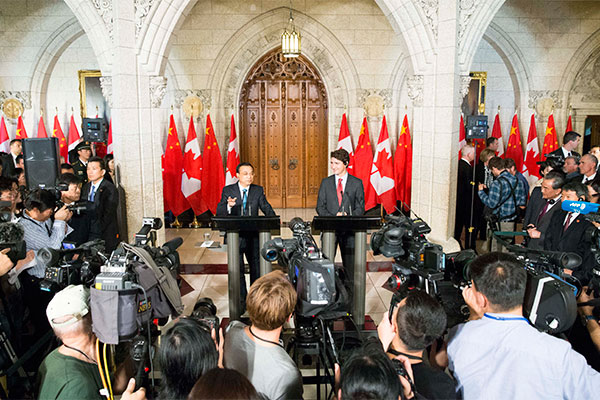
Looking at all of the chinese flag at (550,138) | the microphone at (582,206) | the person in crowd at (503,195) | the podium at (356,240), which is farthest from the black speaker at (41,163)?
the chinese flag at (550,138)

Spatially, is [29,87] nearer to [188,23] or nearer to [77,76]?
[77,76]

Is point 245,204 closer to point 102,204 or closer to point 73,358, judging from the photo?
point 102,204

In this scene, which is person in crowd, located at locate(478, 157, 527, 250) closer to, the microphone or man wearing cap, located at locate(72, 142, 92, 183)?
the microphone

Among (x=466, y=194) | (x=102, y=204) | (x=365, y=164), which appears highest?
(x=365, y=164)

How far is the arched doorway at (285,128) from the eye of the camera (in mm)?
8297

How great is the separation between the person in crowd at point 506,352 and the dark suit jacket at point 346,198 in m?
2.46

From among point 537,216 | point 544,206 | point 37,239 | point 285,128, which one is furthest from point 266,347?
point 285,128

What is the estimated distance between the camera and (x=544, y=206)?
15.1 ft

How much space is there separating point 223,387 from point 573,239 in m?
3.20

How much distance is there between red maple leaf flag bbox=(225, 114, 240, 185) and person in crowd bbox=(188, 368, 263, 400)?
619cm

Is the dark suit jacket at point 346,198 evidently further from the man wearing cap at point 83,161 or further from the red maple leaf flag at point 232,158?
the man wearing cap at point 83,161

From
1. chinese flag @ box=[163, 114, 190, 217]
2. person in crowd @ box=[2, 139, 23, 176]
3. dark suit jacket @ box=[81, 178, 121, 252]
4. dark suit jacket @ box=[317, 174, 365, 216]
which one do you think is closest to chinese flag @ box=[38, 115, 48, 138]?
person in crowd @ box=[2, 139, 23, 176]

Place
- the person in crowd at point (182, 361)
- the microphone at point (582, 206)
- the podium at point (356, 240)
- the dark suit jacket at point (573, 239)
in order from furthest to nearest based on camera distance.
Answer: the podium at point (356, 240) < the dark suit jacket at point (573, 239) < the microphone at point (582, 206) < the person in crowd at point (182, 361)

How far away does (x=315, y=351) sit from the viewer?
112 inches
